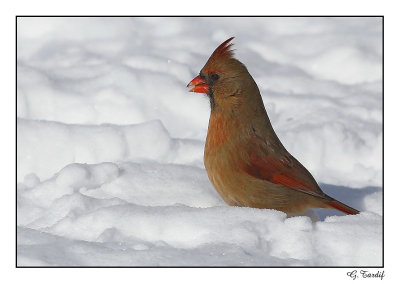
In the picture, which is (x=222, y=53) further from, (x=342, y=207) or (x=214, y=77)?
(x=342, y=207)

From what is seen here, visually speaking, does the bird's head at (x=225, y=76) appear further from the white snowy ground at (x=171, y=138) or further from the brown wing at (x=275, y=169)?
the white snowy ground at (x=171, y=138)

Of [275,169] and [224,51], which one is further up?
[224,51]

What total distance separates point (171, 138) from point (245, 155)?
52.7 inches

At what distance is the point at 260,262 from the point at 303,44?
4.35 metres

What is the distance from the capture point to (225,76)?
3605 mm

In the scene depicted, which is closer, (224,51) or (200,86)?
(224,51)

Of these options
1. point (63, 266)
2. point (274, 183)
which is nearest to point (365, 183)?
point (274, 183)

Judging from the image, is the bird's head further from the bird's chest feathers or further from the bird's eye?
the bird's chest feathers

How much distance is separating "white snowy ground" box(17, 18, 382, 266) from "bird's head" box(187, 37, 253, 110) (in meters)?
0.57

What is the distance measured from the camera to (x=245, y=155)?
3451 mm

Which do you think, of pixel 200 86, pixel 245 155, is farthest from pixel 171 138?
pixel 245 155

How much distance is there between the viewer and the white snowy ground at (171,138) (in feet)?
9.58

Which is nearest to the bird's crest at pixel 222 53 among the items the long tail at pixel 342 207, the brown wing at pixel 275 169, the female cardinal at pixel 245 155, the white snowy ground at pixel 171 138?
the female cardinal at pixel 245 155
